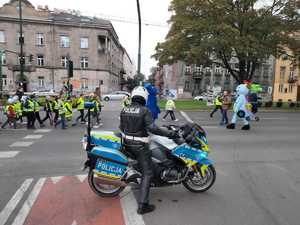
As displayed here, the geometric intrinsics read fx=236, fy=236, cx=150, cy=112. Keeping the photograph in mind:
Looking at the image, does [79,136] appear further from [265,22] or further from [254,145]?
[265,22]

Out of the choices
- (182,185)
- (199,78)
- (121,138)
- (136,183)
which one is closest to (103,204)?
(136,183)

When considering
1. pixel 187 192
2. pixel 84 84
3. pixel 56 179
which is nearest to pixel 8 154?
pixel 56 179

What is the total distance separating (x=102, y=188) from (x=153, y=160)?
41.6 inches

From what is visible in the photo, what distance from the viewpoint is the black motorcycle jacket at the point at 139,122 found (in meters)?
3.42

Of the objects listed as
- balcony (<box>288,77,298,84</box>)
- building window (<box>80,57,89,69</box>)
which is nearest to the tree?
building window (<box>80,57,89,69</box>)

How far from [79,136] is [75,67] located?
36.8 metres

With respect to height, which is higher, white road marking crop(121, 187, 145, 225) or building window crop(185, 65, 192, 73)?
building window crop(185, 65, 192, 73)

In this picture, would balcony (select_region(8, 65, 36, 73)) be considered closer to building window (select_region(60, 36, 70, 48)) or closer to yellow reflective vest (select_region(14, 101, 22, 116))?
building window (select_region(60, 36, 70, 48))

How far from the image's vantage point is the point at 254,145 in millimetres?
7625

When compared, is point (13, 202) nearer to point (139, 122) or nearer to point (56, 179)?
point (56, 179)

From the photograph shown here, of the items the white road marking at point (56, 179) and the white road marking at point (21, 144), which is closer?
the white road marking at point (56, 179)

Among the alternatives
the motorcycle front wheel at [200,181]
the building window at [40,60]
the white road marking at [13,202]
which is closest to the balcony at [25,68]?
the building window at [40,60]

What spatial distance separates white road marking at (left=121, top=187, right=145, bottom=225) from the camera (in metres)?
3.32

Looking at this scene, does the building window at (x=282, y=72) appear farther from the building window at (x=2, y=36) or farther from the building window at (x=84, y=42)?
the building window at (x=2, y=36)
